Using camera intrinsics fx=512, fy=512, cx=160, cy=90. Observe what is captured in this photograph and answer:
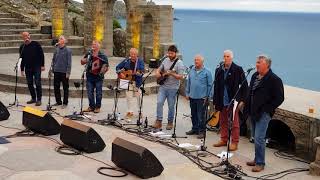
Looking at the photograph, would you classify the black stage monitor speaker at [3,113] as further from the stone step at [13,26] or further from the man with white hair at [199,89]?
the stone step at [13,26]

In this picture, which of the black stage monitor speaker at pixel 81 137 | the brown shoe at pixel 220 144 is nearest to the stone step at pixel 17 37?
Result: the black stage monitor speaker at pixel 81 137

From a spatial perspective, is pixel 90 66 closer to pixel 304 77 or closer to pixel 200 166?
pixel 200 166

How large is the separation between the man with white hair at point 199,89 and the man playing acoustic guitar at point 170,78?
37 cm

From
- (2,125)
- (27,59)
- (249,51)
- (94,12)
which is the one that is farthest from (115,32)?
(249,51)

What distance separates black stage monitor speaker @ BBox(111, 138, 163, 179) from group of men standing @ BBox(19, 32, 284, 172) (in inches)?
78.5

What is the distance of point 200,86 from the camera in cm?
1113

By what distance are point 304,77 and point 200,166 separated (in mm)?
50529

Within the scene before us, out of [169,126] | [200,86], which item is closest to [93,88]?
[169,126]

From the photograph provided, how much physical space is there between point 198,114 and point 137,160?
3357mm

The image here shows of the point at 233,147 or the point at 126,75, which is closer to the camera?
Result: the point at 233,147

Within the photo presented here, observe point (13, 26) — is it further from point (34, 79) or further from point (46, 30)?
point (34, 79)

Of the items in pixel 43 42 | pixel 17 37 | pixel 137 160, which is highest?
pixel 17 37

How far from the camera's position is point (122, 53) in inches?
1115

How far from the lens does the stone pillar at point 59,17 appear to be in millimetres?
23531
